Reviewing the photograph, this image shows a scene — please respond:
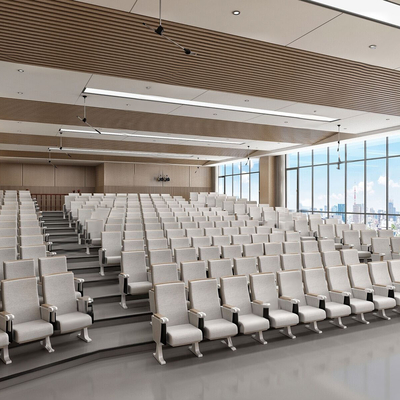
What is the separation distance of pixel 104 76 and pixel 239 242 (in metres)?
3.71

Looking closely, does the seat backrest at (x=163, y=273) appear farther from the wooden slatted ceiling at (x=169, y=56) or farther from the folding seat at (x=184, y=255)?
the wooden slatted ceiling at (x=169, y=56)

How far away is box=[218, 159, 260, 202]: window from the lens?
1692 cm

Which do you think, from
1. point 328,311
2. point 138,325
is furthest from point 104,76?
point 328,311

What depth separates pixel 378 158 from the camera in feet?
36.6

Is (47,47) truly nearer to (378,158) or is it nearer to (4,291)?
(4,291)

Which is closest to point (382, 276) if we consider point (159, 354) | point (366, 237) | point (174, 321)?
point (366, 237)

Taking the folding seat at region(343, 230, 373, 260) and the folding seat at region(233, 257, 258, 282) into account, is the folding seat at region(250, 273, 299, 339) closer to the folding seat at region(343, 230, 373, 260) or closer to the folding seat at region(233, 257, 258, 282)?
the folding seat at region(233, 257, 258, 282)

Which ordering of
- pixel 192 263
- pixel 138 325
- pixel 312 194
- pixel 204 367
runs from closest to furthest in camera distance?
pixel 204 367 → pixel 138 325 → pixel 192 263 → pixel 312 194

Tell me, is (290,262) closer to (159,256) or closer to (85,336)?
(159,256)

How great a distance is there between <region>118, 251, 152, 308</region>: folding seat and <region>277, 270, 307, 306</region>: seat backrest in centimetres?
174

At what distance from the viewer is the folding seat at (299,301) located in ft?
15.1

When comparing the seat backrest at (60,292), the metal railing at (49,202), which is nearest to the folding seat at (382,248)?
the seat backrest at (60,292)

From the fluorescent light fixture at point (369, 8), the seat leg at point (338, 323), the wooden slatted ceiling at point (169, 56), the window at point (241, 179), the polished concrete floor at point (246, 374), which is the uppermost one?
the fluorescent light fixture at point (369, 8)

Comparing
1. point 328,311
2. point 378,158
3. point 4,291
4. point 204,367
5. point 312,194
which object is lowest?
point 204,367
